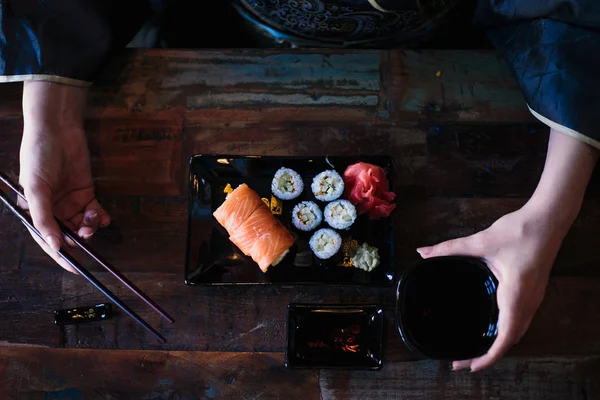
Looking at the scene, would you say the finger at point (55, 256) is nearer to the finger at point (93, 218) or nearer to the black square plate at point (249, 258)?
the finger at point (93, 218)

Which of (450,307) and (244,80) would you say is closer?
(450,307)

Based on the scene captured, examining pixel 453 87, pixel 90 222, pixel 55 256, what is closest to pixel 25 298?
pixel 55 256

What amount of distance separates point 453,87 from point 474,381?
2.84 feet

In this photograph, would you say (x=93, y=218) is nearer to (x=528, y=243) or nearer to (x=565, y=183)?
(x=528, y=243)

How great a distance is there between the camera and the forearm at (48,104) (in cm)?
129

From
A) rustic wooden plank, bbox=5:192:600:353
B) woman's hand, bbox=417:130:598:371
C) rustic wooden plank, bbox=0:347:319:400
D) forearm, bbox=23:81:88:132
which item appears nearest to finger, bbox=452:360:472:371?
woman's hand, bbox=417:130:598:371

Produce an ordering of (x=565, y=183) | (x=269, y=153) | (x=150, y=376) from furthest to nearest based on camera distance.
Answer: (x=269, y=153), (x=150, y=376), (x=565, y=183)

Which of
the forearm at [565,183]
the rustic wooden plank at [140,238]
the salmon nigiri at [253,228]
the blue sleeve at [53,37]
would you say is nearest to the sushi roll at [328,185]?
the salmon nigiri at [253,228]

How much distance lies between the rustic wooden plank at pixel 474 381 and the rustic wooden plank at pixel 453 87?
28.4 inches

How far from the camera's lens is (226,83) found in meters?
1.44

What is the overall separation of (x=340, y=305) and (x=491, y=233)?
444 millimetres

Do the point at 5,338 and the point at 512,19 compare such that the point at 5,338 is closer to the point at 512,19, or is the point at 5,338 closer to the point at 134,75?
the point at 134,75

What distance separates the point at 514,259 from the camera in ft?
3.67

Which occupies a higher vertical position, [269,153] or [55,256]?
[269,153]
